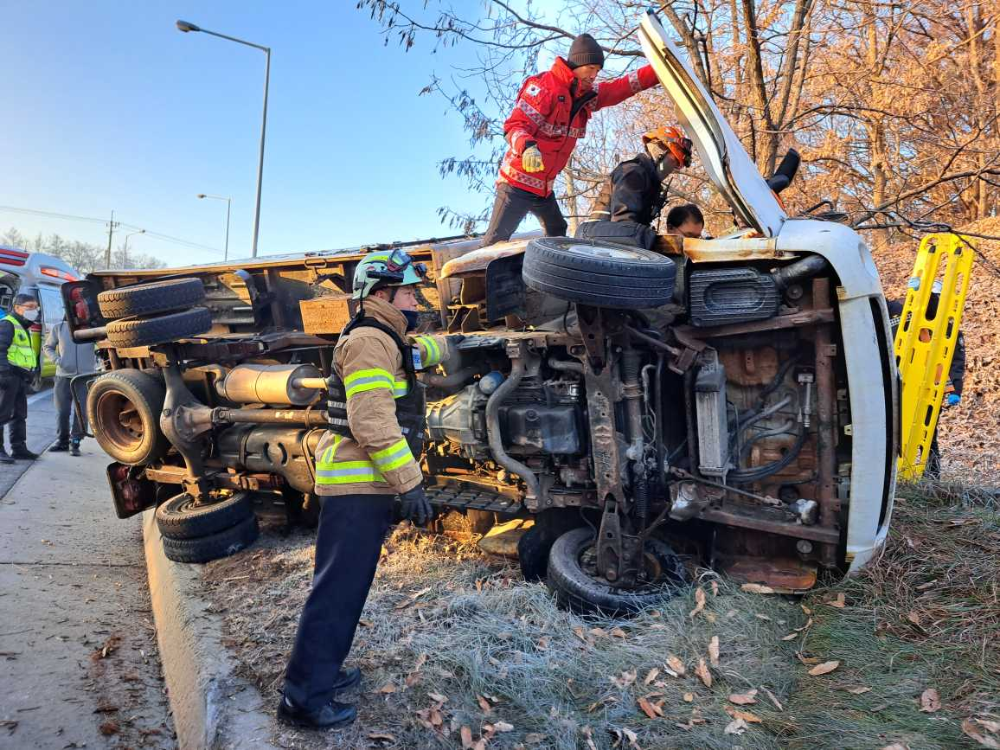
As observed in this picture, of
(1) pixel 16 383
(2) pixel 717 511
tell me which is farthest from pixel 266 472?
(1) pixel 16 383

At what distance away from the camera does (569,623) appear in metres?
3.33

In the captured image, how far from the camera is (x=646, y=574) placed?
359 cm

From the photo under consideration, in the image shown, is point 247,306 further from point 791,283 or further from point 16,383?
point 16,383

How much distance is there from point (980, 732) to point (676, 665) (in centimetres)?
107

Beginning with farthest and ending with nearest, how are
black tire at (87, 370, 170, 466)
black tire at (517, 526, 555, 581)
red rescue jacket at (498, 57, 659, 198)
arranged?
black tire at (87, 370, 170, 466)
red rescue jacket at (498, 57, 659, 198)
black tire at (517, 526, 555, 581)

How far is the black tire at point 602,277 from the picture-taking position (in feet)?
9.99

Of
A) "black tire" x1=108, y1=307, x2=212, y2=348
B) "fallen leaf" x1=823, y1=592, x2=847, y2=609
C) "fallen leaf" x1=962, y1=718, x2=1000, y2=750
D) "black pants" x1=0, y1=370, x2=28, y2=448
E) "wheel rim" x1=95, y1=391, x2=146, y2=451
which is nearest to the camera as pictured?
"fallen leaf" x1=962, y1=718, x2=1000, y2=750

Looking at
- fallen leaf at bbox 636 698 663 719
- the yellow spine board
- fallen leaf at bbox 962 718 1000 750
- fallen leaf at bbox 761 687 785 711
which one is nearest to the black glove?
fallen leaf at bbox 636 698 663 719

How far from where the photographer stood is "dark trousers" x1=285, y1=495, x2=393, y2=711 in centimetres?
271

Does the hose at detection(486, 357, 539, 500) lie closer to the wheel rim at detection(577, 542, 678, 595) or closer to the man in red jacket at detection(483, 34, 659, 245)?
the wheel rim at detection(577, 542, 678, 595)

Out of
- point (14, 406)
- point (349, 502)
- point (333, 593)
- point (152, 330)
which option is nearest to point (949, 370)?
point (349, 502)

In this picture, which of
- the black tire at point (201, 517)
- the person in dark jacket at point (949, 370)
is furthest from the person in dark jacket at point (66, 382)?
the person in dark jacket at point (949, 370)

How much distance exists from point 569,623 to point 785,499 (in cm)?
127

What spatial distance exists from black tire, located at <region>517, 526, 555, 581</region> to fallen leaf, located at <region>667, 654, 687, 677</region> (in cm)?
103
